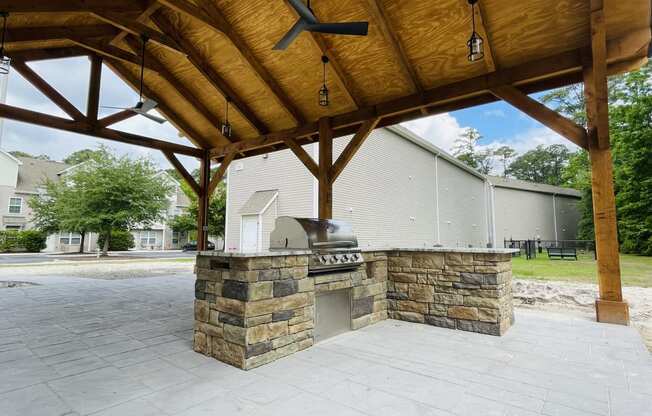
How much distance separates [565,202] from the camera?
2361 cm

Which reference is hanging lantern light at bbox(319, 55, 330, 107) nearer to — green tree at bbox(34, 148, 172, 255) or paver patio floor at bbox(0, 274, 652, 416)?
paver patio floor at bbox(0, 274, 652, 416)

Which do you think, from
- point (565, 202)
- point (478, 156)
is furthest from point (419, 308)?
point (478, 156)

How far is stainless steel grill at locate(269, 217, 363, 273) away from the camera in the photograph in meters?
3.37

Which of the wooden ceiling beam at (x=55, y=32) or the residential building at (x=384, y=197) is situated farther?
the residential building at (x=384, y=197)

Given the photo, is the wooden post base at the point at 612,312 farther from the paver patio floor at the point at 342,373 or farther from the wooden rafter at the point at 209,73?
the wooden rafter at the point at 209,73

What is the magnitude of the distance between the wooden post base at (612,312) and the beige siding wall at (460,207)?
39.1 ft

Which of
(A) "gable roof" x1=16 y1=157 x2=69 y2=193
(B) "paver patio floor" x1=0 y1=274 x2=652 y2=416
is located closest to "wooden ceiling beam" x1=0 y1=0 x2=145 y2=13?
(B) "paver patio floor" x1=0 y1=274 x2=652 y2=416

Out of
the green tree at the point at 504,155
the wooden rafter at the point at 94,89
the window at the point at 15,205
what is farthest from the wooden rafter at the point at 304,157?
the green tree at the point at 504,155

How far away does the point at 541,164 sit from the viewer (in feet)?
102

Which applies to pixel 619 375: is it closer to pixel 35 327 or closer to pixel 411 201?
pixel 35 327

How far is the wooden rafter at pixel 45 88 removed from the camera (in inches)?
221

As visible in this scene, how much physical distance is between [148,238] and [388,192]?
19.9m

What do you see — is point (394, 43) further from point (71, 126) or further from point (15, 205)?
point (15, 205)

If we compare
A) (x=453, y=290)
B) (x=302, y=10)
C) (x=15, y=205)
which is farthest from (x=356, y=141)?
(x=15, y=205)
